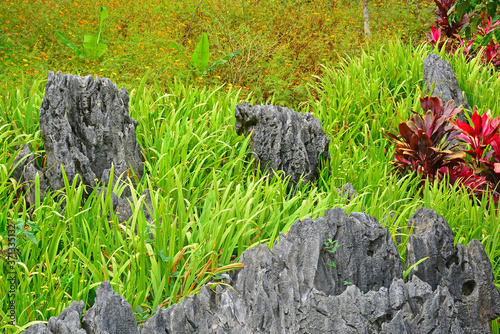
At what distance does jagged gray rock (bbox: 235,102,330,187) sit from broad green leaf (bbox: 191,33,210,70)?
2871mm

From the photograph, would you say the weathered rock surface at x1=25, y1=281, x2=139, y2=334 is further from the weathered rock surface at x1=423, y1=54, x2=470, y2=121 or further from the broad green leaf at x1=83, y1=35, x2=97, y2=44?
the broad green leaf at x1=83, y1=35, x2=97, y2=44

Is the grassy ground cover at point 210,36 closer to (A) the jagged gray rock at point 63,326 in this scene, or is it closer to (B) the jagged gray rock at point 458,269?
(B) the jagged gray rock at point 458,269

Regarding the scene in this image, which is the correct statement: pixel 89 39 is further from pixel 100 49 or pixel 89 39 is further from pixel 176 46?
pixel 176 46

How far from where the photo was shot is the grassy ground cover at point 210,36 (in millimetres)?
5844

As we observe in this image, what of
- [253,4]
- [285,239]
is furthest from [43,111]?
[253,4]

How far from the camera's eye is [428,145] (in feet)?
11.2

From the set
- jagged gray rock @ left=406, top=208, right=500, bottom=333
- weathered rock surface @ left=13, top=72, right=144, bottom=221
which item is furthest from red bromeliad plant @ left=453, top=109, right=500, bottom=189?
weathered rock surface @ left=13, top=72, right=144, bottom=221

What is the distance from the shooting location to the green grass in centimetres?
199

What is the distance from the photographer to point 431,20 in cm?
895

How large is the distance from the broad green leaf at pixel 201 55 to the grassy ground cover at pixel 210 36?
17cm

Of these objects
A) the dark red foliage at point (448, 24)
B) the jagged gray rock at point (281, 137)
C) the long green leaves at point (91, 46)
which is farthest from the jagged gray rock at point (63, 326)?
the dark red foliage at point (448, 24)

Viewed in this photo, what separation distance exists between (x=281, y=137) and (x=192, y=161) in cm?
69

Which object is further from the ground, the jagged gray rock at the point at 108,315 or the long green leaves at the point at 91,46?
the long green leaves at the point at 91,46

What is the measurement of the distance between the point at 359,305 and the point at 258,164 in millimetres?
1654
